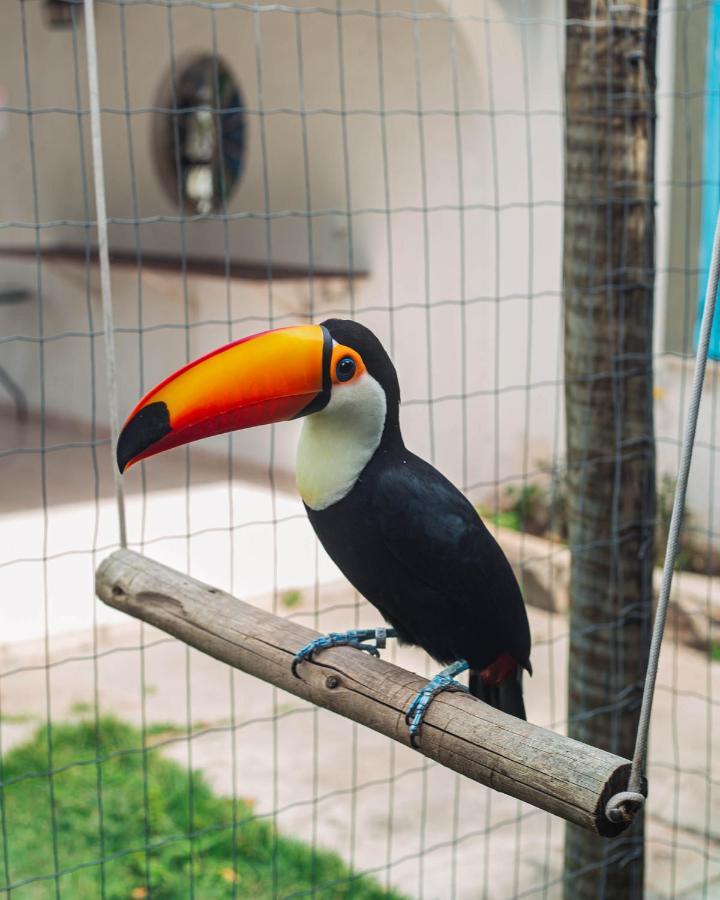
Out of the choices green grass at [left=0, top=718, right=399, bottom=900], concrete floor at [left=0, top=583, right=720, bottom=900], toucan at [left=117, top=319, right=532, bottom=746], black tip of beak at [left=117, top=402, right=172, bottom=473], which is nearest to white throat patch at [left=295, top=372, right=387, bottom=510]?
toucan at [left=117, top=319, right=532, bottom=746]

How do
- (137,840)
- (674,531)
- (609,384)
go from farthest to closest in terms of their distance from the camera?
(137,840)
(609,384)
(674,531)

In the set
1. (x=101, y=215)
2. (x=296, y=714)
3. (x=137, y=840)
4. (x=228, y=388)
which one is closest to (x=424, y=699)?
(x=228, y=388)

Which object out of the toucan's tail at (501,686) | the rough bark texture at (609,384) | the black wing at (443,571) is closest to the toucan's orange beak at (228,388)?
the black wing at (443,571)

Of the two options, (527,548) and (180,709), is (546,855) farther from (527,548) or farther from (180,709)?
(527,548)

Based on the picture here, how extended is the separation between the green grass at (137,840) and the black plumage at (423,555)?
128 centimetres

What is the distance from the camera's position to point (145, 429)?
1.37 meters

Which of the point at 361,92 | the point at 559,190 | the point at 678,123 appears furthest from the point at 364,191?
the point at 678,123

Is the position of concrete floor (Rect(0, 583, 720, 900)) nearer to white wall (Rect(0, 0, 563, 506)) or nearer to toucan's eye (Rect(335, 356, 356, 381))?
white wall (Rect(0, 0, 563, 506))

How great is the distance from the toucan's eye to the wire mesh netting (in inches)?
30.1

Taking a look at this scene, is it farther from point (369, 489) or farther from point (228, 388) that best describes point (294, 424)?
point (228, 388)

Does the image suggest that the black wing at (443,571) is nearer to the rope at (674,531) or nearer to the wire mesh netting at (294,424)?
the rope at (674,531)

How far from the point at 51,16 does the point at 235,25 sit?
139 centimetres

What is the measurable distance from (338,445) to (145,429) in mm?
238

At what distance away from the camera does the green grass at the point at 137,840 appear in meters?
2.92
